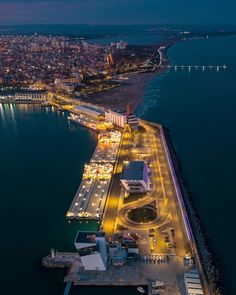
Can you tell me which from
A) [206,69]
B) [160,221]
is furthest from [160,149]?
[206,69]

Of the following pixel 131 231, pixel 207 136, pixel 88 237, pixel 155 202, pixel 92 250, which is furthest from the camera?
pixel 207 136

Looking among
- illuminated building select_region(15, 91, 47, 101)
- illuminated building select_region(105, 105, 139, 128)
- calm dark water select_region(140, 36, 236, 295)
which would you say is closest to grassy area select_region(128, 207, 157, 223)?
calm dark water select_region(140, 36, 236, 295)

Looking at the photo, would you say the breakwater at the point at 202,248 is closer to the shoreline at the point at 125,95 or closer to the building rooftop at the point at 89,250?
the building rooftop at the point at 89,250

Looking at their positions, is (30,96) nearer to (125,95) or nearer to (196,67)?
(125,95)

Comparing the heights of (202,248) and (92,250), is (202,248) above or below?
below

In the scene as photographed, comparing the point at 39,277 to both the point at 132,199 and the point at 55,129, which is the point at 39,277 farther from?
the point at 55,129

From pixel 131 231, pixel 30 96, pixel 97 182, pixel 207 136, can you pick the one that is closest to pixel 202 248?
pixel 131 231
